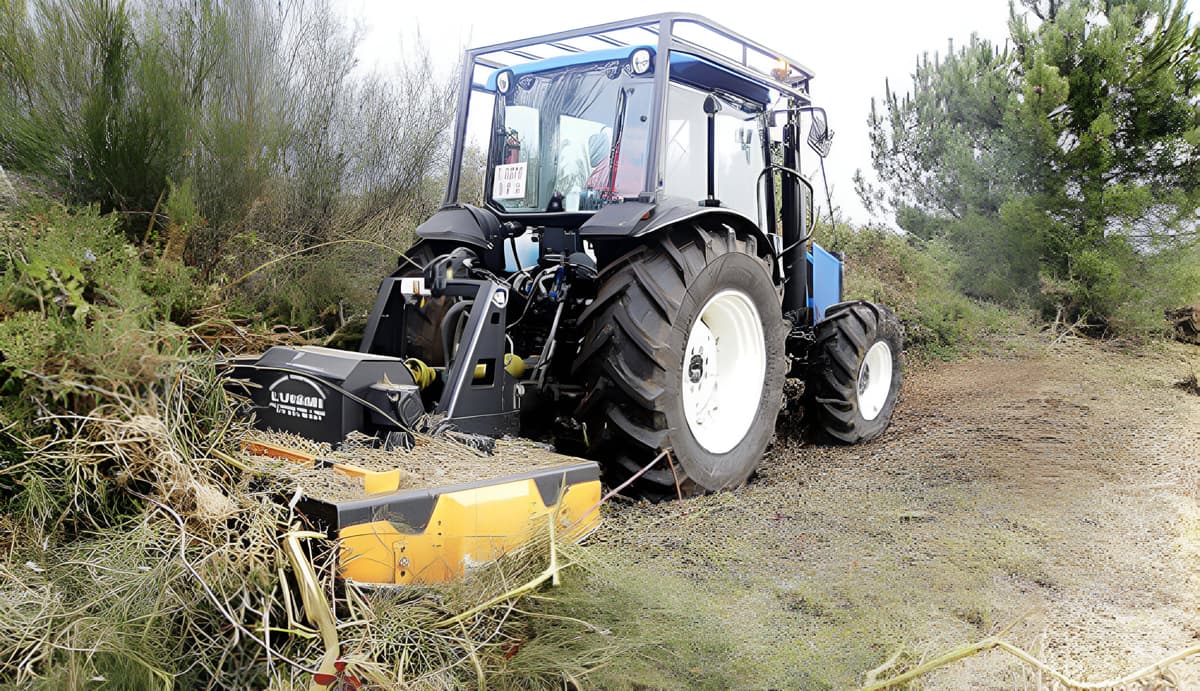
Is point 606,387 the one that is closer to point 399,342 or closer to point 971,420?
point 399,342

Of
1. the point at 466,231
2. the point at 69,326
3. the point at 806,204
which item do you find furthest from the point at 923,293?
the point at 69,326

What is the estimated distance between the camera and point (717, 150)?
4.66 metres

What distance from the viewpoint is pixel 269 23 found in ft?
19.5

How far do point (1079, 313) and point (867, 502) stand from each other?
28.6ft

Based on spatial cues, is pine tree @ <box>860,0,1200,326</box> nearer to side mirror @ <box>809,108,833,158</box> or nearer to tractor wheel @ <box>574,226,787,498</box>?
side mirror @ <box>809,108,833,158</box>

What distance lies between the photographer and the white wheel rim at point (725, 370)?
408 cm

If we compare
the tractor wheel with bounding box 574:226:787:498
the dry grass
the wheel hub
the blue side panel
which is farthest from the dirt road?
the blue side panel

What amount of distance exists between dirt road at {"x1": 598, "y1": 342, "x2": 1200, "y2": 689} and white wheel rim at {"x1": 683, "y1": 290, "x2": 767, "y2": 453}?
0.34 m

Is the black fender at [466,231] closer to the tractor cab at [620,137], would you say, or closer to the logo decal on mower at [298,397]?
the tractor cab at [620,137]

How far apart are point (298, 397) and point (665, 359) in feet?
4.87

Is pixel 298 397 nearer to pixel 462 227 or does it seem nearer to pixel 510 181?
pixel 462 227

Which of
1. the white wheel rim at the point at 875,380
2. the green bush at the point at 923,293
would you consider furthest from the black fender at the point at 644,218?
the green bush at the point at 923,293

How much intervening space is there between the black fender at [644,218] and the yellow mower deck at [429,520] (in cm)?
114

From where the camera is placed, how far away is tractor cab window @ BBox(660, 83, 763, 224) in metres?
4.34
